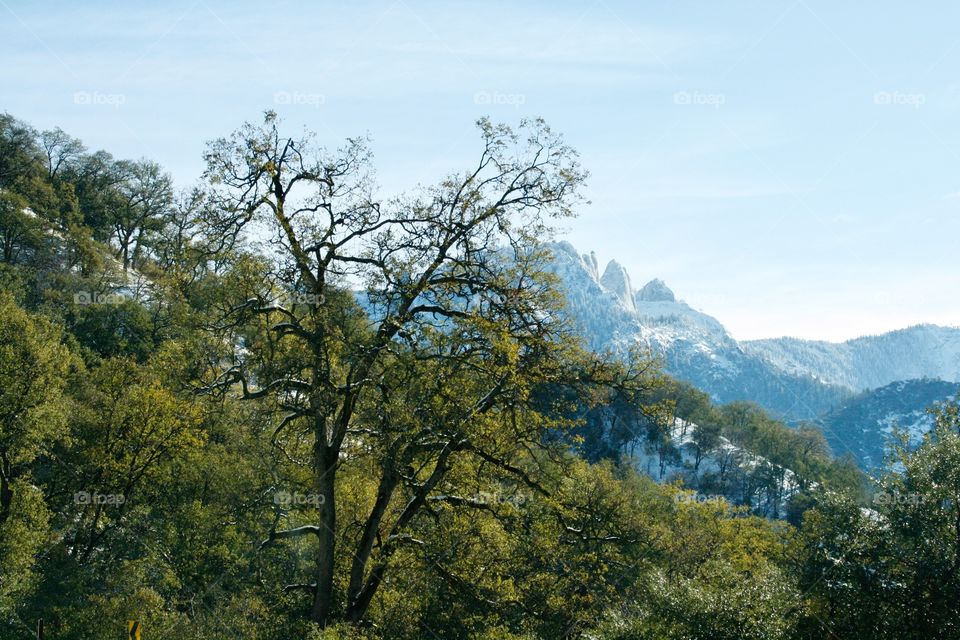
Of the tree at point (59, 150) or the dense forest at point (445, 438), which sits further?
the tree at point (59, 150)

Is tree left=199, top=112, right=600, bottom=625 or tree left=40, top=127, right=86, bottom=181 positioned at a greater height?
tree left=40, top=127, right=86, bottom=181

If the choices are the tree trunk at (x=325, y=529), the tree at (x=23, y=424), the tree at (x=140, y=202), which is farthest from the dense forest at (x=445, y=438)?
the tree at (x=140, y=202)

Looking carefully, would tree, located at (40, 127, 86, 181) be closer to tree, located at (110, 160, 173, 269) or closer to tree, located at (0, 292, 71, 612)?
tree, located at (110, 160, 173, 269)

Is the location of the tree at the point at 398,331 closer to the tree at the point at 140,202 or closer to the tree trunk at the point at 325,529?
the tree trunk at the point at 325,529

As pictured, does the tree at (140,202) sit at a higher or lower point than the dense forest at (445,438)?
higher

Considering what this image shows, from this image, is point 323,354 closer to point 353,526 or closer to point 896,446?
point 353,526

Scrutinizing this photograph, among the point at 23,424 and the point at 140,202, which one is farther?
the point at 140,202

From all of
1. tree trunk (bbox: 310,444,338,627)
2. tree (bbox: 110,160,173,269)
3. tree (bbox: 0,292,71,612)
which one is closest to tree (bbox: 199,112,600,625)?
tree trunk (bbox: 310,444,338,627)

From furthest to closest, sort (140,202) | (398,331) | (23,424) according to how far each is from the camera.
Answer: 1. (140,202)
2. (23,424)
3. (398,331)

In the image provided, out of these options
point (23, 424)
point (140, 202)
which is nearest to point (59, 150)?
point (140, 202)

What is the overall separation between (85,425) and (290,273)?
2359 cm

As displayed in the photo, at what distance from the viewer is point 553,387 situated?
2141 cm

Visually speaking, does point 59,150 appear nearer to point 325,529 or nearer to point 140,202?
point 140,202

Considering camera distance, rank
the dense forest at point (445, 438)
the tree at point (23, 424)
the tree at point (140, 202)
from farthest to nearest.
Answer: the tree at point (140, 202)
the tree at point (23, 424)
the dense forest at point (445, 438)
